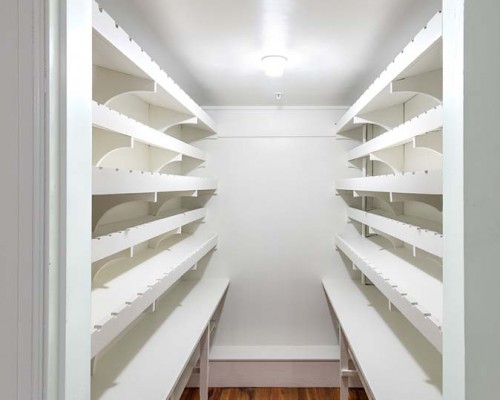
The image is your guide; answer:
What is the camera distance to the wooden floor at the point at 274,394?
10.5 ft

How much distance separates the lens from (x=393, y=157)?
2.60 metres

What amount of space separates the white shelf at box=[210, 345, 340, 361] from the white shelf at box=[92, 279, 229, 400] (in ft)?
2.37

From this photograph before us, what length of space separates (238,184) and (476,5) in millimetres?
2846

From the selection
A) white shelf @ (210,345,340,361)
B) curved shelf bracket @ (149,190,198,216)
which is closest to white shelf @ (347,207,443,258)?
curved shelf bracket @ (149,190,198,216)

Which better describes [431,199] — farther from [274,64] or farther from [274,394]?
[274,394]

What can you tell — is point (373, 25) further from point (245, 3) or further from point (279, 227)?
point (279, 227)

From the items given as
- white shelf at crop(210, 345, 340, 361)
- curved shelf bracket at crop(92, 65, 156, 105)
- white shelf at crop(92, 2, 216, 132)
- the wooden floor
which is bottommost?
the wooden floor

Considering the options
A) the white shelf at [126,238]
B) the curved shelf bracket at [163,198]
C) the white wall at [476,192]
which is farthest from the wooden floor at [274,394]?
the white wall at [476,192]

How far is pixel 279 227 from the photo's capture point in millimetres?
3484

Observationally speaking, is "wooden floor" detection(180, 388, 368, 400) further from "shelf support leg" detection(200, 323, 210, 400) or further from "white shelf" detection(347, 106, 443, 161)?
"white shelf" detection(347, 106, 443, 161)

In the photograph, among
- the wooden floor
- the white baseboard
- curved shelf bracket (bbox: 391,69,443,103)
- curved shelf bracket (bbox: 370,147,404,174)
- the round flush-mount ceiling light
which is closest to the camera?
curved shelf bracket (bbox: 391,69,443,103)

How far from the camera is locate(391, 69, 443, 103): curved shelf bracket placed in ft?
5.37

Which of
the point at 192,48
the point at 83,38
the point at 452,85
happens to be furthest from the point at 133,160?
the point at 452,85
